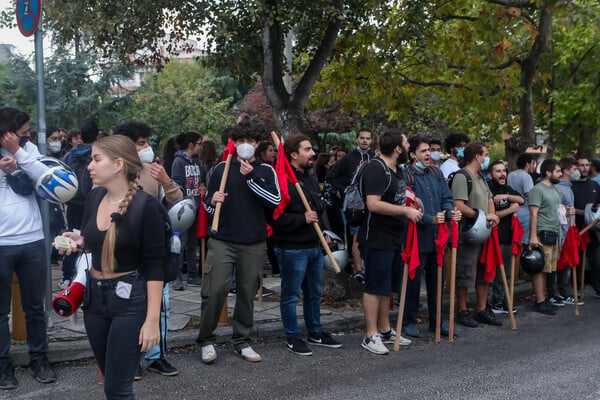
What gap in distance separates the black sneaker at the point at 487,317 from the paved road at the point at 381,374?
0.66m

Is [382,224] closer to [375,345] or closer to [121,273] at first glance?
[375,345]

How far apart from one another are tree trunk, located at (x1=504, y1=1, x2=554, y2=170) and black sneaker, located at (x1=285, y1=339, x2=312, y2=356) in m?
6.20

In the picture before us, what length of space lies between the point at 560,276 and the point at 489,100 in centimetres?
334

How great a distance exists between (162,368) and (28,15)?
3.49 m

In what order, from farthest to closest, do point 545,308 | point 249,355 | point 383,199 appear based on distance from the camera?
1. point 545,308
2. point 383,199
3. point 249,355

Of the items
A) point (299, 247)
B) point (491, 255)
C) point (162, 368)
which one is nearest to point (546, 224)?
point (491, 255)

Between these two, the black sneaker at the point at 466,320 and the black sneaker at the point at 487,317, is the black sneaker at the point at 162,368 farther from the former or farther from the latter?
the black sneaker at the point at 487,317

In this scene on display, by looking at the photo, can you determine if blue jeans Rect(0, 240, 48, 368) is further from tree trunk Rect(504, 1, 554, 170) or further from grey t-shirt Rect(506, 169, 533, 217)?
tree trunk Rect(504, 1, 554, 170)

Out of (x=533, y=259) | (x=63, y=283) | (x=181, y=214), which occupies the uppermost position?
(x=181, y=214)

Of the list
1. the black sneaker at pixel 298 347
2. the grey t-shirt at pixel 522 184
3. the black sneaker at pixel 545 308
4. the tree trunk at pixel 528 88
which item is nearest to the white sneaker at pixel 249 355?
the black sneaker at pixel 298 347

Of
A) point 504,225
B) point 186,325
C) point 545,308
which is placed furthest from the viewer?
point 545,308

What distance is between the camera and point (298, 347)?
21.7 ft

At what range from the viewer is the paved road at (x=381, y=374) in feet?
17.9

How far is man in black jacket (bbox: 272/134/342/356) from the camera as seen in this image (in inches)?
257
